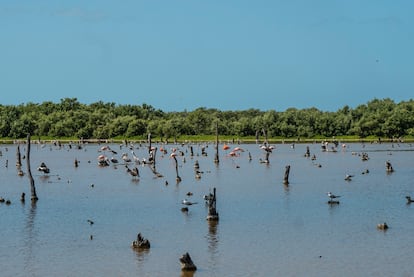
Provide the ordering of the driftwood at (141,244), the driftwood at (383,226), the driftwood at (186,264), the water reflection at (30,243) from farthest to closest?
1. the driftwood at (383,226)
2. the driftwood at (141,244)
3. the water reflection at (30,243)
4. the driftwood at (186,264)

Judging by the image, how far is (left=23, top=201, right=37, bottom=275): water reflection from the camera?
24516 millimetres

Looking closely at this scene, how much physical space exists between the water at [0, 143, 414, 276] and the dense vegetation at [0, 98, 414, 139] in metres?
93.1

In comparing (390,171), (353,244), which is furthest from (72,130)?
(353,244)

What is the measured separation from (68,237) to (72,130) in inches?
5485

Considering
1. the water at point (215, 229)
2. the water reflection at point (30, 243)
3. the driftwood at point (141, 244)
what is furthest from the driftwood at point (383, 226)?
the water reflection at point (30, 243)

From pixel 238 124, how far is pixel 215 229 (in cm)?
13028

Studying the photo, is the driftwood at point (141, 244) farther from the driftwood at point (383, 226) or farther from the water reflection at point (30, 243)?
the driftwood at point (383, 226)

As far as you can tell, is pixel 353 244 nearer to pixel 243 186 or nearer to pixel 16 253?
pixel 16 253

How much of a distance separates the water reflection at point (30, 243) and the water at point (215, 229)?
0.05 metres

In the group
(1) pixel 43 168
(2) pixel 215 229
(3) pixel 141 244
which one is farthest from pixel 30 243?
(1) pixel 43 168

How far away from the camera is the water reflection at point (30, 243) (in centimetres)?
2452

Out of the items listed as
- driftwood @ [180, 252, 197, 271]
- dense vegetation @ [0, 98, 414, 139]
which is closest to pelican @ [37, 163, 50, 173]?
driftwood @ [180, 252, 197, 271]

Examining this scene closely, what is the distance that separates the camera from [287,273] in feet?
75.2

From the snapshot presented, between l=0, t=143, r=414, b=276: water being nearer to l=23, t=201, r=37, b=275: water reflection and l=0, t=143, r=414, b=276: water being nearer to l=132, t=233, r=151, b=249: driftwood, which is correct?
l=23, t=201, r=37, b=275: water reflection
